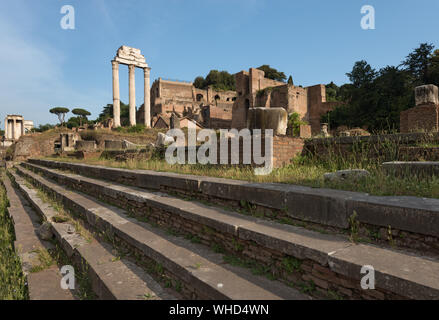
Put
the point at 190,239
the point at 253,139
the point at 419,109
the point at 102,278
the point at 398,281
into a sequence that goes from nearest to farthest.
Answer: the point at 398,281 → the point at 102,278 → the point at 190,239 → the point at 253,139 → the point at 419,109

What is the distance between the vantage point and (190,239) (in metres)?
2.84

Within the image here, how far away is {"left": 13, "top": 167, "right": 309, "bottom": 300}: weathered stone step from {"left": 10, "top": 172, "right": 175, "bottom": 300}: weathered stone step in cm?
19

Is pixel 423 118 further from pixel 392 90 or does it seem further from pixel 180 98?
pixel 180 98

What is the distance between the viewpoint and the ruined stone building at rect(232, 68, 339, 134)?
3462cm

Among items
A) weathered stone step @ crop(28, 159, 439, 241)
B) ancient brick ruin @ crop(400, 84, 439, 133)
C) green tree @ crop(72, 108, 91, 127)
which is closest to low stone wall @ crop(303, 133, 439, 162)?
weathered stone step @ crop(28, 159, 439, 241)

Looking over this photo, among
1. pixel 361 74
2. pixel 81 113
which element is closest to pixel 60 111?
pixel 81 113

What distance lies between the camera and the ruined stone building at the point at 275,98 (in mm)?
34625

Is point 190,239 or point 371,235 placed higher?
point 371,235

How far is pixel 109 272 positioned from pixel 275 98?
34951 millimetres

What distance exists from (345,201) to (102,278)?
7.21ft
